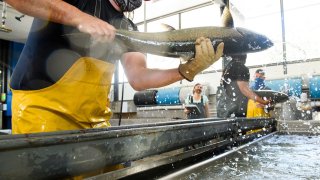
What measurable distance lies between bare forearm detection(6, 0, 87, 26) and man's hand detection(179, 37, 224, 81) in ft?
2.20

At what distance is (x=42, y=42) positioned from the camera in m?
1.43

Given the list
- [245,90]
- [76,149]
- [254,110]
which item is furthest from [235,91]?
[76,149]

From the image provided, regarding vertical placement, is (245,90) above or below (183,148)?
above

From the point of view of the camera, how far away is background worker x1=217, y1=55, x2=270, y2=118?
3619 millimetres

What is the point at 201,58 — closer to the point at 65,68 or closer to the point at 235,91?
the point at 65,68

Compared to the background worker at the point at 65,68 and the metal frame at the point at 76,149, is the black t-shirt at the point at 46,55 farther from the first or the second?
the metal frame at the point at 76,149

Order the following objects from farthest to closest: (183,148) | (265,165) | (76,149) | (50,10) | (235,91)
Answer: (235,91) < (183,148) < (265,165) < (50,10) < (76,149)

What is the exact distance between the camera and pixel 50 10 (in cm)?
120

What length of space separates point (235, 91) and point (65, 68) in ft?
9.14

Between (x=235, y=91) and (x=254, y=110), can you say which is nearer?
(x=235, y=91)

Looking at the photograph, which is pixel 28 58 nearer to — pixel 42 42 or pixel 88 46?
pixel 42 42

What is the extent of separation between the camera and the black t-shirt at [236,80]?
3.60 m

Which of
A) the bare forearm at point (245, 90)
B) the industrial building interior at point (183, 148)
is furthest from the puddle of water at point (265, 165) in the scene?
the bare forearm at point (245, 90)

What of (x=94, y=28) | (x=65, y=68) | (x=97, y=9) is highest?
(x=97, y=9)
